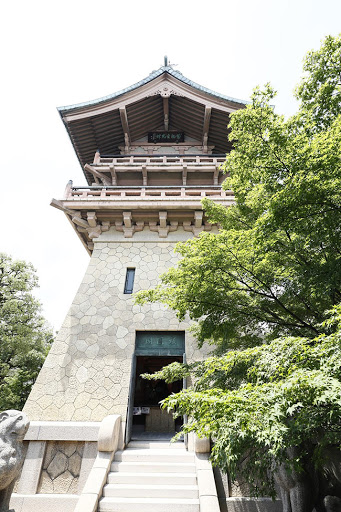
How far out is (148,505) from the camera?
502cm

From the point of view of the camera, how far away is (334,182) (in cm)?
379

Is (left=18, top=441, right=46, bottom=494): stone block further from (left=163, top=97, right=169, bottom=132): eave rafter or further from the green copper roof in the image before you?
(left=163, top=97, right=169, bottom=132): eave rafter

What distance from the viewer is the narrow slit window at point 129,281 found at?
9.68 m

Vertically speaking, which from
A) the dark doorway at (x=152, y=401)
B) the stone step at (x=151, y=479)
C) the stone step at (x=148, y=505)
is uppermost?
the dark doorway at (x=152, y=401)

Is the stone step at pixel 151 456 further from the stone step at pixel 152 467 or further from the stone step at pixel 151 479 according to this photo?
the stone step at pixel 151 479

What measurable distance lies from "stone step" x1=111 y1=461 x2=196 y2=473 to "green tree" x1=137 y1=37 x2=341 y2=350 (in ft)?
9.64

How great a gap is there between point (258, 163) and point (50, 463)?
7.90 m

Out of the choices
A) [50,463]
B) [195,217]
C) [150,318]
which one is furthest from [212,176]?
[50,463]

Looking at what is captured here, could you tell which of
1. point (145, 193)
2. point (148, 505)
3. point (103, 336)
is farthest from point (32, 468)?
point (145, 193)

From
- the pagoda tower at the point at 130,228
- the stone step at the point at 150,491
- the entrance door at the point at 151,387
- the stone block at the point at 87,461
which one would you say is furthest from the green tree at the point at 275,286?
the pagoda tower at the point at 130,228

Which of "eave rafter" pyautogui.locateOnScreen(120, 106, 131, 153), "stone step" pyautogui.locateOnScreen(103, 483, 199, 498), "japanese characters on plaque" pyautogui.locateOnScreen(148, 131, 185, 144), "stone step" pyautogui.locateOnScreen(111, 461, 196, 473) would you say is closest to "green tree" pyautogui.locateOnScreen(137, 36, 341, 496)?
"stone step" pyautogui.locateOnScreen(103, 483, 199, 498)

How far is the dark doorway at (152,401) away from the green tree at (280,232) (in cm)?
470

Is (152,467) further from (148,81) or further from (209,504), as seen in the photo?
(148,81)

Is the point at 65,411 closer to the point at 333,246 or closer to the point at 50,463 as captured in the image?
the point at 50,463
